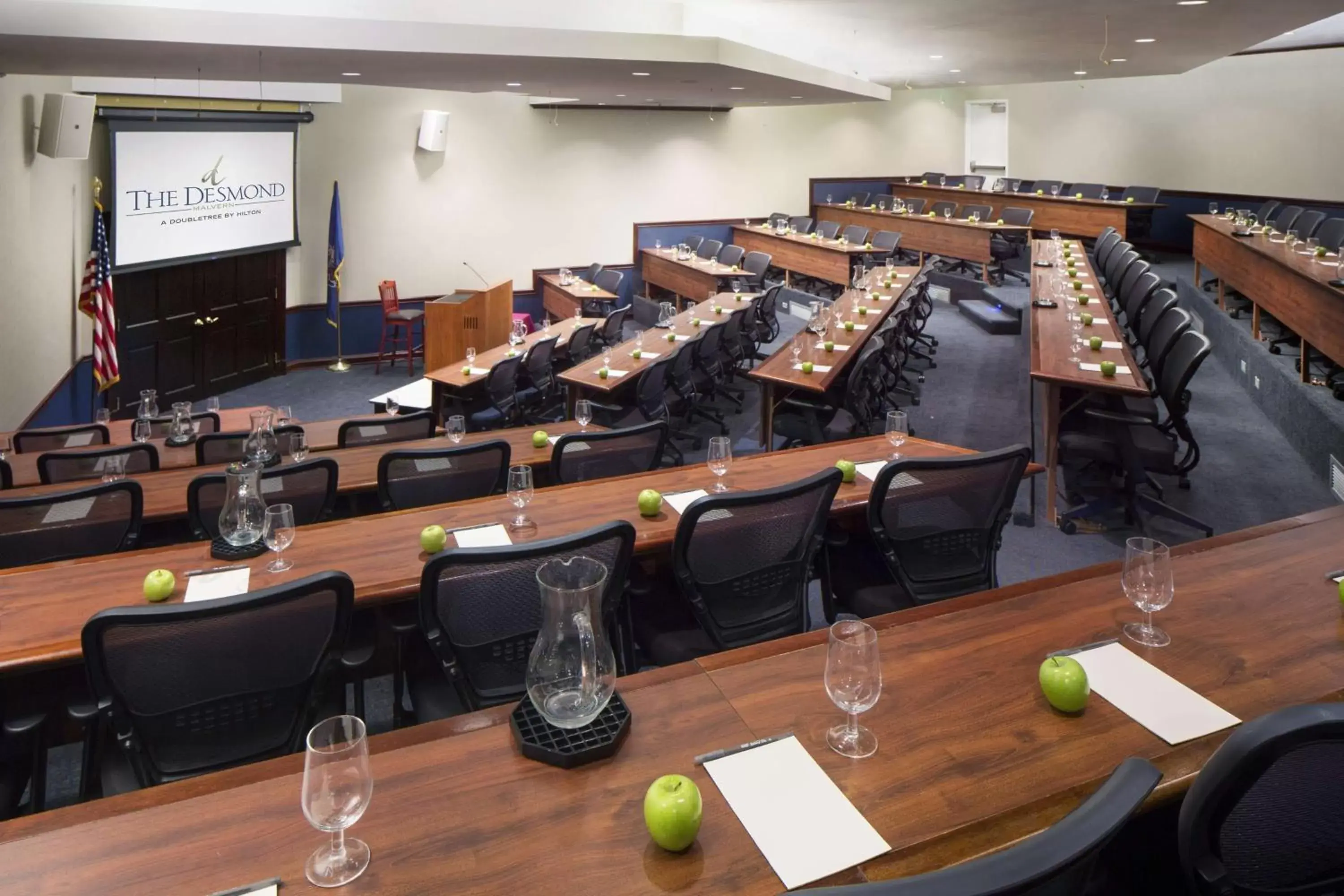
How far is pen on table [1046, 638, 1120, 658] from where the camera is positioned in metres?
1.89

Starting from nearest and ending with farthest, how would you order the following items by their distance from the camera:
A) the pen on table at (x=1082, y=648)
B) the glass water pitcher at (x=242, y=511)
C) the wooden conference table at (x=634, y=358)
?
the pen on table at (x=1082, y=648) < the glass water pitcher at (x=242, y=511) < the wooden conference table at (x=634, y=358)

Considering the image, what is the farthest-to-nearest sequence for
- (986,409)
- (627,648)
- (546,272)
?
(546,272) < (986,409) < (627,648)

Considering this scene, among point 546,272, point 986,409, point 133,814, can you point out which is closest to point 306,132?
point 546,272

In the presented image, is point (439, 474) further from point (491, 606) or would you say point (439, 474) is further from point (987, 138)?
point (987, 138)

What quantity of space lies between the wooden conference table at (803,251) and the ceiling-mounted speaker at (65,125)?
24.5ft

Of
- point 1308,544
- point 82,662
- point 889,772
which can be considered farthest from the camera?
point 1308,544

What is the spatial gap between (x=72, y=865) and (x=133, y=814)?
0.13 m

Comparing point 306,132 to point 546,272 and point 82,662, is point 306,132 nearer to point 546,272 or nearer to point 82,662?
point 546,272

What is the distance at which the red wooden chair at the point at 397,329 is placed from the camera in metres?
10.7

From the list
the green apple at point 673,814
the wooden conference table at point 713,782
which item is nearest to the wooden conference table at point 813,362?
the wooden conference table at point 713,782

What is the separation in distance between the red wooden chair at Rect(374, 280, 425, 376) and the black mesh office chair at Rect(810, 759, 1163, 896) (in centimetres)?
1039

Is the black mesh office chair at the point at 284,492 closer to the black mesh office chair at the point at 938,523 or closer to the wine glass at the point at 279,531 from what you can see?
the wine glass at the point at 279,531

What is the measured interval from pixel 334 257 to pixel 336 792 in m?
10.3

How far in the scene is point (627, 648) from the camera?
2.94 metres
